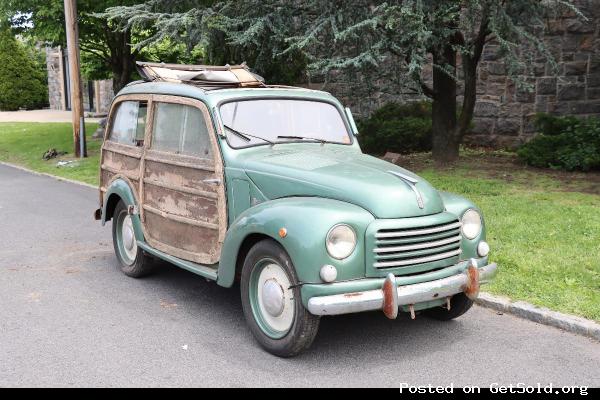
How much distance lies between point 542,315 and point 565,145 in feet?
25.9

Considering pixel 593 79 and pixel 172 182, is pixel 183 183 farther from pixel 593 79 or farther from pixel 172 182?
pixel 593 79

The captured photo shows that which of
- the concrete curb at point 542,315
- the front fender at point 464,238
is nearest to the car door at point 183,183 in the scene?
the front fender at point 464,238

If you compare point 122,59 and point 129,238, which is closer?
point 129,238

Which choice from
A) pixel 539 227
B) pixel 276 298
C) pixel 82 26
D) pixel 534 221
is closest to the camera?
pixel 276 298

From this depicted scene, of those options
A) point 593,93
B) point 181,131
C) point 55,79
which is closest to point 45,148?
point 593,93

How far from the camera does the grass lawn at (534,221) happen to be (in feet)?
19.0

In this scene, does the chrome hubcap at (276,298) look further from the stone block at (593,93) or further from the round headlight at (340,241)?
the stone block at (593,93)

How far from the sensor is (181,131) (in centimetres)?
571

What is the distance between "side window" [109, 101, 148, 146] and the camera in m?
6.33

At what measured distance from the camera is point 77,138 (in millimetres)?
17328

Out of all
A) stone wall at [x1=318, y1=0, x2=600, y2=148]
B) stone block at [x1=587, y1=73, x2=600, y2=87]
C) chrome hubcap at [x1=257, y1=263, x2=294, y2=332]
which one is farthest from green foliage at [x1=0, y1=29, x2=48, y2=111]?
chrome hubcap at [x1=257, y1=263, x2=294, y2=332]

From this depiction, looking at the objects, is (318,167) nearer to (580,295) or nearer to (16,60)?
(580,295)

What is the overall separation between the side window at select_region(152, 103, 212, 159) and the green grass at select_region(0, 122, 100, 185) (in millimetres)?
7981

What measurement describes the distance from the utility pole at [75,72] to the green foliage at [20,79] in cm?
2449
